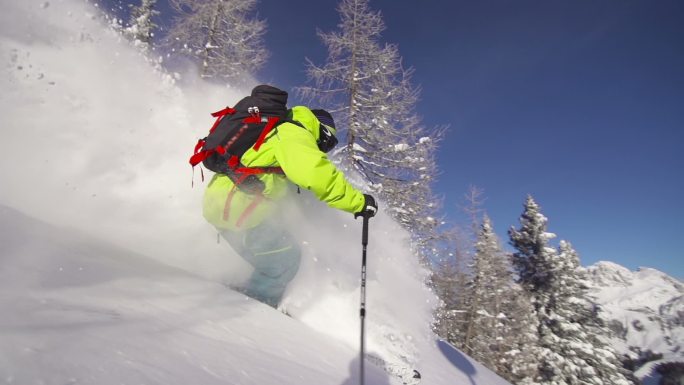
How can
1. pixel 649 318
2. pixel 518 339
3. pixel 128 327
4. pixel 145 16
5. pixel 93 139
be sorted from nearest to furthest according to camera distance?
pixel 128 327 < pixel 93 139 < pixel 145 16 < pixel 518 339 < pixel 649 318

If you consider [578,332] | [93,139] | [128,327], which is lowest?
[128,327]

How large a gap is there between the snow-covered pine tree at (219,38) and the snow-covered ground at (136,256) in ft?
26.9

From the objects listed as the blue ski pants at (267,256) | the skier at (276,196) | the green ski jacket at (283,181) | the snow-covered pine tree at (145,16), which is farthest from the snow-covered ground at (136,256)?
the snow-covered pine tree at (145,16)

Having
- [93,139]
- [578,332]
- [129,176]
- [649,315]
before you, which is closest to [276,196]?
[129,176]

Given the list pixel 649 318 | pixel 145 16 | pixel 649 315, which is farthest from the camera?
pixel 649 315

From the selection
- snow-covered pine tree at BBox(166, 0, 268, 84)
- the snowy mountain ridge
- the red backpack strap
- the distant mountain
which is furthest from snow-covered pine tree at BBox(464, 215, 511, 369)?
the snowy mountain ridge

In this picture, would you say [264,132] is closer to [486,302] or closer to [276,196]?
[276,196]

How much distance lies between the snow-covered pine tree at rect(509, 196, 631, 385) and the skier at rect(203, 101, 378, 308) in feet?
66.4

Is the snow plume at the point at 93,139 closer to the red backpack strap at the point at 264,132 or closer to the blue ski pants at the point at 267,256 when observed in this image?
the blue ski pants at the point at 267,256

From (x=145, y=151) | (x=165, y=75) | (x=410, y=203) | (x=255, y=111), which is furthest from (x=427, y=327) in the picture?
(x=410, y=203)

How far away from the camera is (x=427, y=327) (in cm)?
544

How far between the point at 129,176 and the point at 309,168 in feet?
9.94

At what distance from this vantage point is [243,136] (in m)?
3.29

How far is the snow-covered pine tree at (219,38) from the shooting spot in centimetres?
1364
